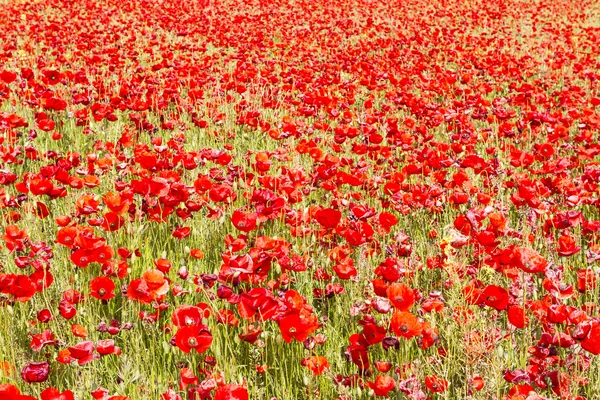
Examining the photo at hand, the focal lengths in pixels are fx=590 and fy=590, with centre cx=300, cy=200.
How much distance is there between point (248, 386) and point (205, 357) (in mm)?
211

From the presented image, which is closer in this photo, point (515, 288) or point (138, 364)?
point (138, 364)

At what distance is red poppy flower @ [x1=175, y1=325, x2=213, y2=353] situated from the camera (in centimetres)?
205

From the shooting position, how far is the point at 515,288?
277 cm

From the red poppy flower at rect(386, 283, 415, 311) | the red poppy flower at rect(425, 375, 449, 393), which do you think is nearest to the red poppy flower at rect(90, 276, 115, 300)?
the red poppy flower at rect(386, 283, 415, 311)

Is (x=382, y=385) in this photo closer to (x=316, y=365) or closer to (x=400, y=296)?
(x=316, y=365)

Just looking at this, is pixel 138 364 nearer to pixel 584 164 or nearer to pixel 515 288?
pixel 515 288

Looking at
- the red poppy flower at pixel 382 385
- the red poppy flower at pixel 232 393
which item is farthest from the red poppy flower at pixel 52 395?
the red poppy flower at pixel 382 385

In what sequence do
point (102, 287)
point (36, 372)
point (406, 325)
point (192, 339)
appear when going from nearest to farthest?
1. point (36, 372)
2. point (192, 339)
3. point (406, 325)
4. point (102, 287)

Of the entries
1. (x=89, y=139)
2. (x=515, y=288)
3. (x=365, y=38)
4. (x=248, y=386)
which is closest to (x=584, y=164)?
(x=515, y=288)

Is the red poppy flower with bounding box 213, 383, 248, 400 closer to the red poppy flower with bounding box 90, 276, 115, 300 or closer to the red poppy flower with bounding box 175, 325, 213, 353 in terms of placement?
the red poppy flower with bounding box 175, 325, 213, 353

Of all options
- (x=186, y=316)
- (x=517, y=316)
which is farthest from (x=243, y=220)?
(x=517, y=316)

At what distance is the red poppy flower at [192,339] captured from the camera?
2053 mm

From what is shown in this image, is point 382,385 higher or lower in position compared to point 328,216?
lower

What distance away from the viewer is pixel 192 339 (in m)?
2.07
